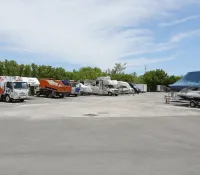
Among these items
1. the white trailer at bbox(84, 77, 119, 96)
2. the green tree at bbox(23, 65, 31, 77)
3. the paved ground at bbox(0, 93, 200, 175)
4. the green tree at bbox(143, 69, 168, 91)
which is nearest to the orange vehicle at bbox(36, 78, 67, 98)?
the white trailer at bbox(84, 77, 119, 96)

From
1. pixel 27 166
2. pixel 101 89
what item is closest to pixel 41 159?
pixel 27 166

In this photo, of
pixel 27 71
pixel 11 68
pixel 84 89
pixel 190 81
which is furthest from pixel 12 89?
pixel 27 71

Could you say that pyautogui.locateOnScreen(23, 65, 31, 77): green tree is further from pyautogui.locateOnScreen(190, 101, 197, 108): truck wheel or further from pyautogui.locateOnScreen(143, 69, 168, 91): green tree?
pyautogui.locateOnScreen(190, 101, 197, 108): truck wheel

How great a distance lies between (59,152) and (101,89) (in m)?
41.1

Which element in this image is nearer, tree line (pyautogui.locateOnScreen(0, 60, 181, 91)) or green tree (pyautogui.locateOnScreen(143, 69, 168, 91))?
tree line (pyautogui.locateOnScreen(0, 60, 181, 91))

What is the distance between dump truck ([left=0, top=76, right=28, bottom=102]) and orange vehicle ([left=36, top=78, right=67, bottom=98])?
296 inches

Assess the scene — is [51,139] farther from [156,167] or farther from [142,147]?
[156,167]

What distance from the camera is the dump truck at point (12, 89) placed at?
30.0m

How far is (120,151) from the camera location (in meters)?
8.11

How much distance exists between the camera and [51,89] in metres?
38.7

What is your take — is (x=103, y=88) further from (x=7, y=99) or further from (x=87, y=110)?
(x=87, y=110)

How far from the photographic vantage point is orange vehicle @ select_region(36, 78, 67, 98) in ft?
126

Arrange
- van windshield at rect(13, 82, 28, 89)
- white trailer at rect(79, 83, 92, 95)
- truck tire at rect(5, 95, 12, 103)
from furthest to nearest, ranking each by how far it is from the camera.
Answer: white trailer at rect(79, 83, 92, 95)
van windshield at rect(13, 82, 28, 89)
truck tire at rect(5, 95, 12, 103)

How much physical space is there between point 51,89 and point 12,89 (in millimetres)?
9005
